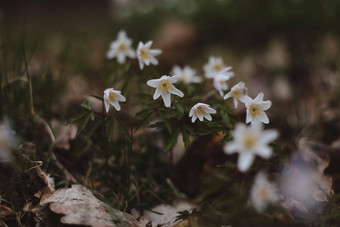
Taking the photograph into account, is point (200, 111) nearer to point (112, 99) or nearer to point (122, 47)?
point (112, 99)

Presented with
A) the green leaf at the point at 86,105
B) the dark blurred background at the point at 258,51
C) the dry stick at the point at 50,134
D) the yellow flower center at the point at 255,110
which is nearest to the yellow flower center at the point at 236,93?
the yellow flower center at the point at 255,110

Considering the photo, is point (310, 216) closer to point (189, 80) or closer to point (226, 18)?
point (189, 80)

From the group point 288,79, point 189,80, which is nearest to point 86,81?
point 189,80

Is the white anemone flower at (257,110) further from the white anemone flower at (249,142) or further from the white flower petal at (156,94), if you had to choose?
the white flower petal at (156,94)

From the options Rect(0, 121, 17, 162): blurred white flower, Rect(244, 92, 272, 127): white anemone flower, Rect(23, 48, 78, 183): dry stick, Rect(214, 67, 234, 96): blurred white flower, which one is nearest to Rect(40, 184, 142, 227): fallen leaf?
Rect(23, 48, 78, 183): dry stick

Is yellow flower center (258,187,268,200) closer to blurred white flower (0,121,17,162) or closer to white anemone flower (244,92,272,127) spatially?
white anemone flower (244,92,272,127)

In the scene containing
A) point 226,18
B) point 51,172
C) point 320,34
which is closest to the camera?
point 51,172
